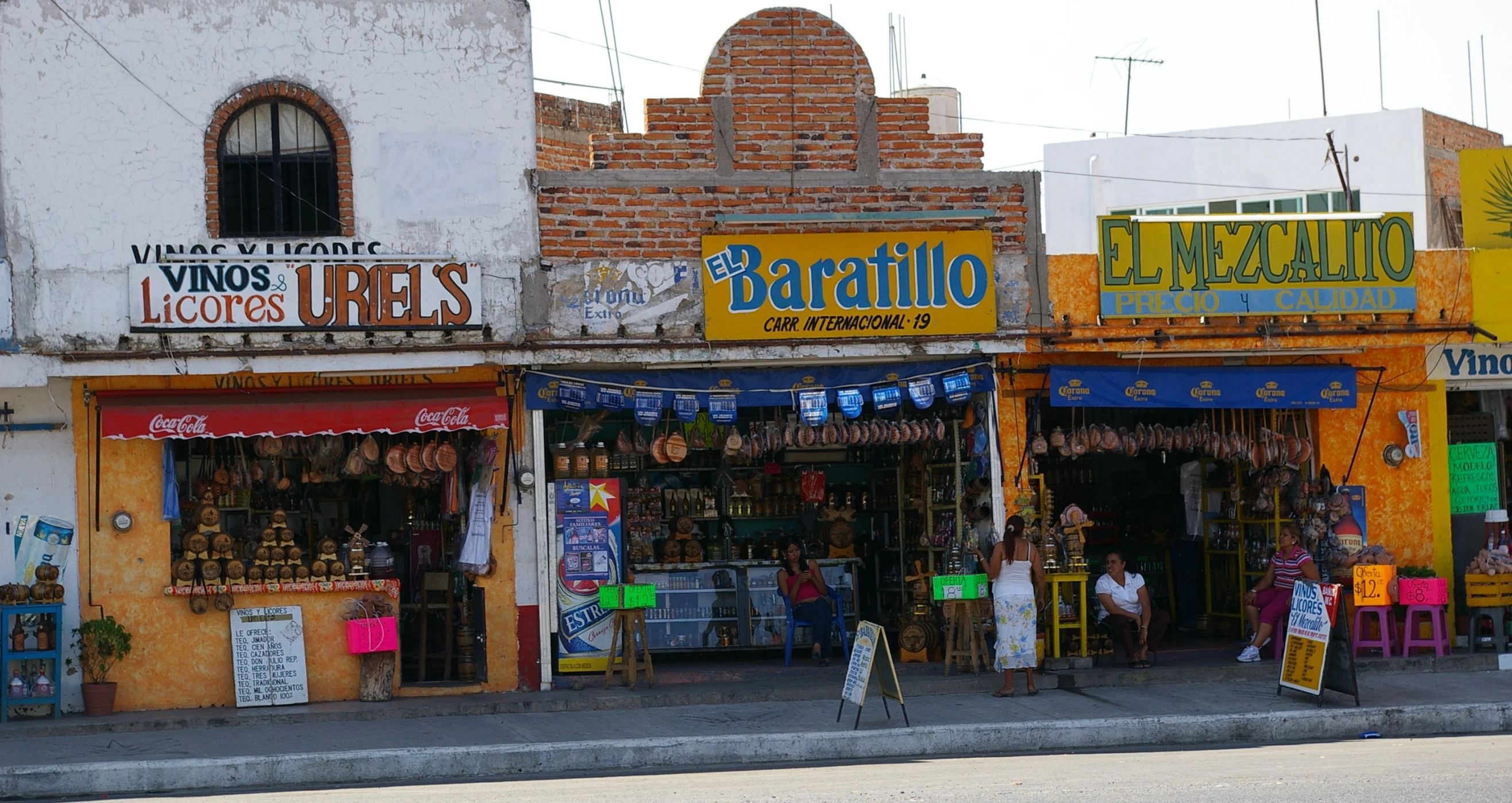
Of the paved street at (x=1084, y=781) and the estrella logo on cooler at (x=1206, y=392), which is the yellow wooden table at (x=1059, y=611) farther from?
the paved street at (x=1084, y=781)

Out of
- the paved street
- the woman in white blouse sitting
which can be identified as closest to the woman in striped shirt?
the woman in white blouse sitting

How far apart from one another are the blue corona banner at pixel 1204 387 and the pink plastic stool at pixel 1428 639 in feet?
7.10

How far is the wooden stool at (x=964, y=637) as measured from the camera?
14.8 m

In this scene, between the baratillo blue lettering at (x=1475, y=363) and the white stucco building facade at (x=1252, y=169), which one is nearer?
the baratillo blue lettering at (x=1475, y=363)

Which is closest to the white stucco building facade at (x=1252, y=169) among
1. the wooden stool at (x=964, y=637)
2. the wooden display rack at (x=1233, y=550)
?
the wooden display rack at (x=1233, y=550)

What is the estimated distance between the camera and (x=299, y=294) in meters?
14.1

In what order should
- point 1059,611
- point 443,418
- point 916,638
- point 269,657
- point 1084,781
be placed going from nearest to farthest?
1. point 1084,781
2. point 269,657
3. point 443,418
4. point 1059,611
5. point 916,638

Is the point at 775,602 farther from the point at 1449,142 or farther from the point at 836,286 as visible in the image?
the point at 1449,142

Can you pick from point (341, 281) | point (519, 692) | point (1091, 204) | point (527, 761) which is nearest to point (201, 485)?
point (341, 281)

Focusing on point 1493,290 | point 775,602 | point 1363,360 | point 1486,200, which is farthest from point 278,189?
point 1486,200

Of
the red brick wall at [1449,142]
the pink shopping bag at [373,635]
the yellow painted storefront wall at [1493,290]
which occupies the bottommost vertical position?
the pink shopping bag at [373,635]

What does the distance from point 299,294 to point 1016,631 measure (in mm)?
7174

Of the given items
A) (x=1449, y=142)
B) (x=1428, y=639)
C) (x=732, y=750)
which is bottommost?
(x=732, y=750)

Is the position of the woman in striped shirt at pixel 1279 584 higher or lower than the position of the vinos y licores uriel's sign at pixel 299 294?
lower
